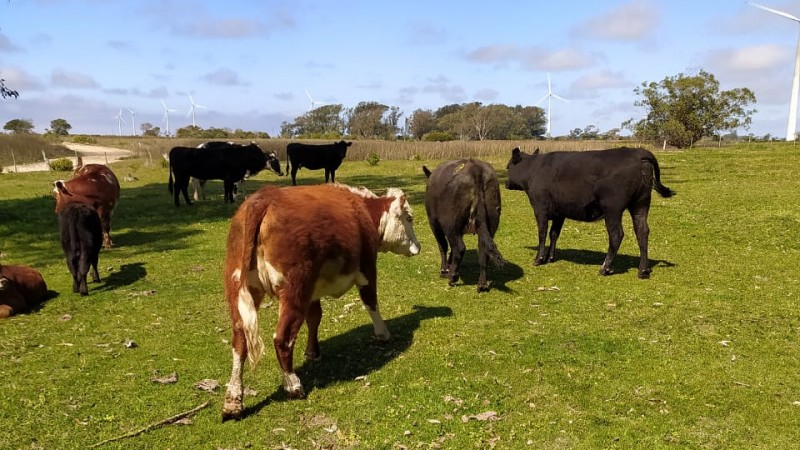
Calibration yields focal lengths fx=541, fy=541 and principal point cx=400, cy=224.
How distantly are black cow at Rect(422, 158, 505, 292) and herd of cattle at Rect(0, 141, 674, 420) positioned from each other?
0.02 meters

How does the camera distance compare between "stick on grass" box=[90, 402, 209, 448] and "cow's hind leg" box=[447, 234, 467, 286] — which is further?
"cow's hind leg" box=[447, 234, 467, 286]

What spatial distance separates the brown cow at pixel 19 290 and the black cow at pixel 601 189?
9703mm

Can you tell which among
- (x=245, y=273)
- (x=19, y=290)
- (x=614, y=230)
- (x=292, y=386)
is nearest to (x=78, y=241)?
(x=19, y=290)

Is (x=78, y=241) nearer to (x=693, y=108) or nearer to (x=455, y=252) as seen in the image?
(x=455, y=252)

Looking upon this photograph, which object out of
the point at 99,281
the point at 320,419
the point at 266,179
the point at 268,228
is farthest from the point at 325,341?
the point at 266,179

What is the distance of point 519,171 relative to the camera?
479 inches

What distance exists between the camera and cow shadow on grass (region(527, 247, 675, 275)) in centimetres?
1107

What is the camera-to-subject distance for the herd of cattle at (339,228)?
546 cm

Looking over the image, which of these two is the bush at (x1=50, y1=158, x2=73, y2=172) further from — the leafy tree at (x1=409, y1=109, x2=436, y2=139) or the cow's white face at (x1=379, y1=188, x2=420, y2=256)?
the leafy tree at (x1=409, y1=109, x2=436, y2=139)

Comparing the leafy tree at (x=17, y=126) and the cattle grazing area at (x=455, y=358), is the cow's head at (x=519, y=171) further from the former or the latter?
the leafy tree at (x=17, y=126)

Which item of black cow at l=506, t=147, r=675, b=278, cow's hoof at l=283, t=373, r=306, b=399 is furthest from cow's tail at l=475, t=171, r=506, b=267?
cow's hoof at l=283, t=373, r=306, b=399

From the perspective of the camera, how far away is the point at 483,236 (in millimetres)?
9227

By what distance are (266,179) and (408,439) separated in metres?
27.6

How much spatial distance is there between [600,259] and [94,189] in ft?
38.9
